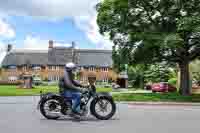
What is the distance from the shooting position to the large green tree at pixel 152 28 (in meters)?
35.9

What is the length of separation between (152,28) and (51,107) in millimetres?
23375

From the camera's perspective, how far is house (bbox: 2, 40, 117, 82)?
12838cm

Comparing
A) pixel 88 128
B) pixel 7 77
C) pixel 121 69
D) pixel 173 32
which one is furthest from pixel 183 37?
pixel 7 77

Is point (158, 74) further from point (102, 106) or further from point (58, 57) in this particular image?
point (102, 106)

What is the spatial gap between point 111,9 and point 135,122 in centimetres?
2523

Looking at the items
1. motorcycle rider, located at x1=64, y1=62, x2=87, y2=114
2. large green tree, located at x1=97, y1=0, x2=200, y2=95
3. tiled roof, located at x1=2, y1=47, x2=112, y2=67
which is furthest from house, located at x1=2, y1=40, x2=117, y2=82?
motorcycle rider, located at x1=64, y1=62, x2=87, y2=114

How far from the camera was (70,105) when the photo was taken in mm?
15492

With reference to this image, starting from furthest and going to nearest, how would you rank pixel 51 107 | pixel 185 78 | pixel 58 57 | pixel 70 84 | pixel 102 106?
pixel 58 57 → pixel 185 78 → pixel 102 106 → pixel 51 107 → pixel 70 84

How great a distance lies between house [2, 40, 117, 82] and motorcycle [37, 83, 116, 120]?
11103 centimetres

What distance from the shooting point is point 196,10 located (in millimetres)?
36438

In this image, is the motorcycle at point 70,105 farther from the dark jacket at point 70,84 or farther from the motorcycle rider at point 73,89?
the dark jacket at point 70,84

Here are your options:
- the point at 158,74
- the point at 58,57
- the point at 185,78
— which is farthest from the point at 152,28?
the point at 58,57

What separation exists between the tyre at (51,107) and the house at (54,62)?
111m

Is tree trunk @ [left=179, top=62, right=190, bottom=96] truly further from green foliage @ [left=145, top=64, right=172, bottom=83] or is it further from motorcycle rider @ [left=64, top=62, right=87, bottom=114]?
green foliage @ [left=145, top=64, right=172, bottom=83]
